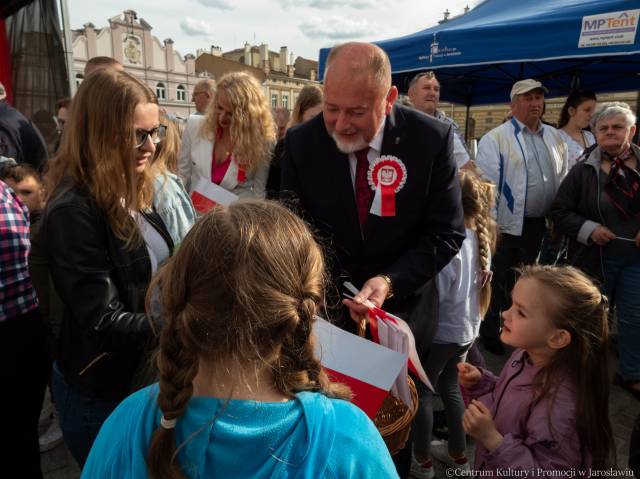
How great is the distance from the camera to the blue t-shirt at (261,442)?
30.8 inches

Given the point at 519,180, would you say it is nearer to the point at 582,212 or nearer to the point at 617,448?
the point at 582,212

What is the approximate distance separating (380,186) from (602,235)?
86.7 inches

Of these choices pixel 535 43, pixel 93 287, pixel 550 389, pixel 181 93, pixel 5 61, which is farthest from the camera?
pixel 181 93

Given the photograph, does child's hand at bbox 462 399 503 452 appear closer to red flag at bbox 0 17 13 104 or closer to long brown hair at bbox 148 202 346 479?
long brown hair at bbox 148 202 346 479

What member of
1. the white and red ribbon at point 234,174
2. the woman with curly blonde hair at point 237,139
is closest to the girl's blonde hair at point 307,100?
the woman with curly blonde hair at point 237,139

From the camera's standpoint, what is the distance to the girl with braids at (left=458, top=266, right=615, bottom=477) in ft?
4.70

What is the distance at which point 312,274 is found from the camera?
36.4 inches

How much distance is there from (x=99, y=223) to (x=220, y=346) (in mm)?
713

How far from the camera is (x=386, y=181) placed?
187 centimetres

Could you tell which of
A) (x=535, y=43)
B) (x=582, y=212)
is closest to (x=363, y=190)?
(x=582, y=212)

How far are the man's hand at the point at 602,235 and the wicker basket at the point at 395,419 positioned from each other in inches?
93.1

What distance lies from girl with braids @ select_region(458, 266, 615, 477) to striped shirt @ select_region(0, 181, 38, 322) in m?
1.74

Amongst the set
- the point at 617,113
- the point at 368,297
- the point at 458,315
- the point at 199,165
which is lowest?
the point at 458,315

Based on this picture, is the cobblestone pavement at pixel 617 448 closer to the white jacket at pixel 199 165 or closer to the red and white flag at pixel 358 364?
the red and white flag at pixel 358 364
